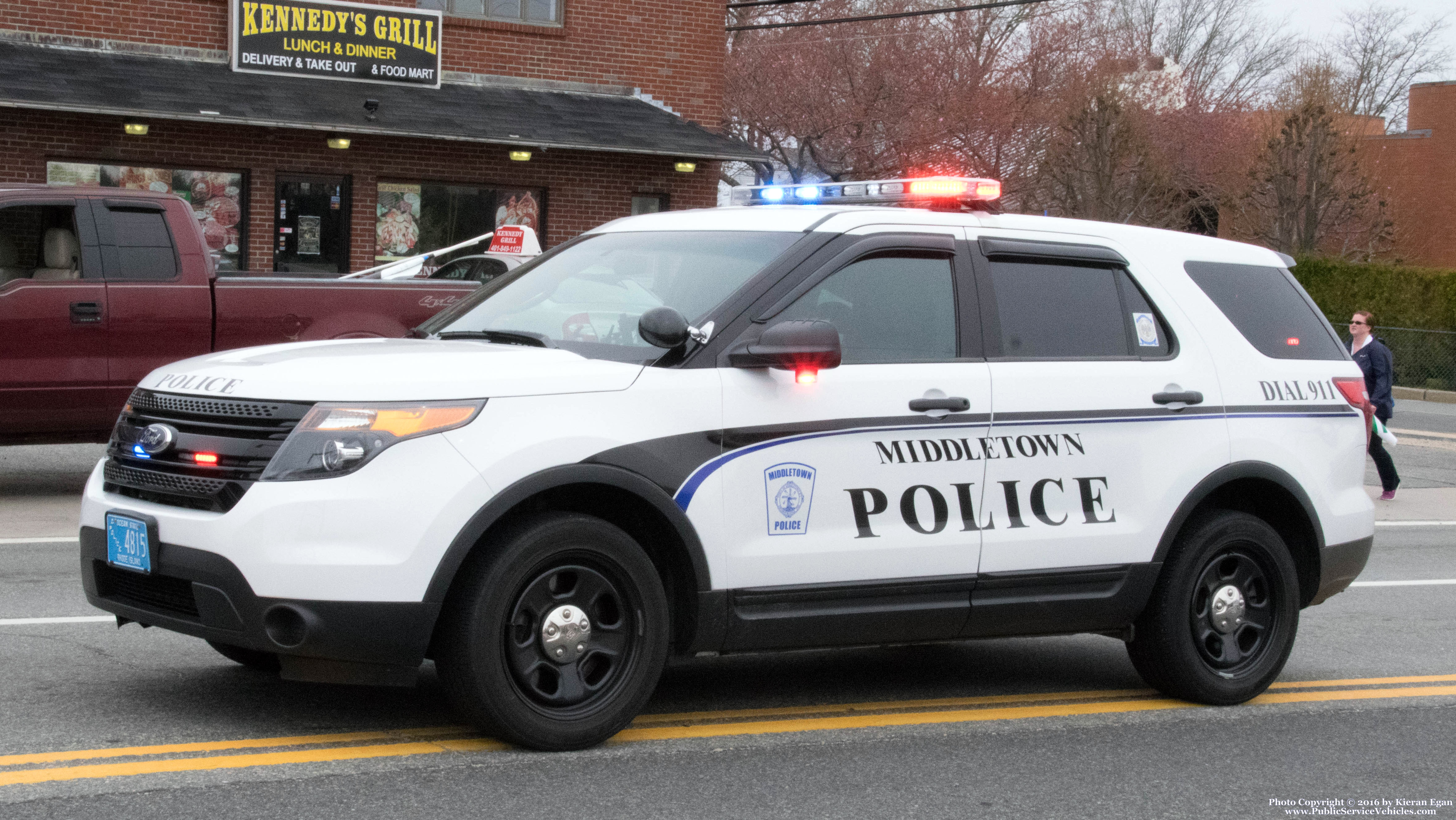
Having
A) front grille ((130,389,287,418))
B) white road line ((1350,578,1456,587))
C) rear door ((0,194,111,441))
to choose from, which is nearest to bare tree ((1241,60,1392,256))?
white road line ((1350,578,1456,587))

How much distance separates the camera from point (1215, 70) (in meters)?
51.3

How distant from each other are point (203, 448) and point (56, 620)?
8.78 ft

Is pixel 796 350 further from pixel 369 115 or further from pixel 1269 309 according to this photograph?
pixel 369 115

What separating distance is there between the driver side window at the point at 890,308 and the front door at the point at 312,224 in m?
16.5

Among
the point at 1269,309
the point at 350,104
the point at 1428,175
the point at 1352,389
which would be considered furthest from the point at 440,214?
the point at 1428,175

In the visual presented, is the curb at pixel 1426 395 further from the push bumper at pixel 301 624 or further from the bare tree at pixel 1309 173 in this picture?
the push bumper at pixel 301 624

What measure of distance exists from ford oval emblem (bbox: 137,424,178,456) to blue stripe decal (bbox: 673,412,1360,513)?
1583mm

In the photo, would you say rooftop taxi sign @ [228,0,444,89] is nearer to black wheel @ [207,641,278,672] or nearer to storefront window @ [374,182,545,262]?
storefront window @ [374,182,545,262]

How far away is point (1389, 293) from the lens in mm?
32906

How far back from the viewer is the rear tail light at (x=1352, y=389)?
6.92 metres

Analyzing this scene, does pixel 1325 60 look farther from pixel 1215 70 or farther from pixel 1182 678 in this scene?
pixel 1182 678

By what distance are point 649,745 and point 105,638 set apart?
2.70 metres

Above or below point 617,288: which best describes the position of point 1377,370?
below

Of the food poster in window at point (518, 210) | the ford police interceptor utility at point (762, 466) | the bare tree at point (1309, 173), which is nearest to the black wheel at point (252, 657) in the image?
the ford police interceptor utility at point (762, 466)
